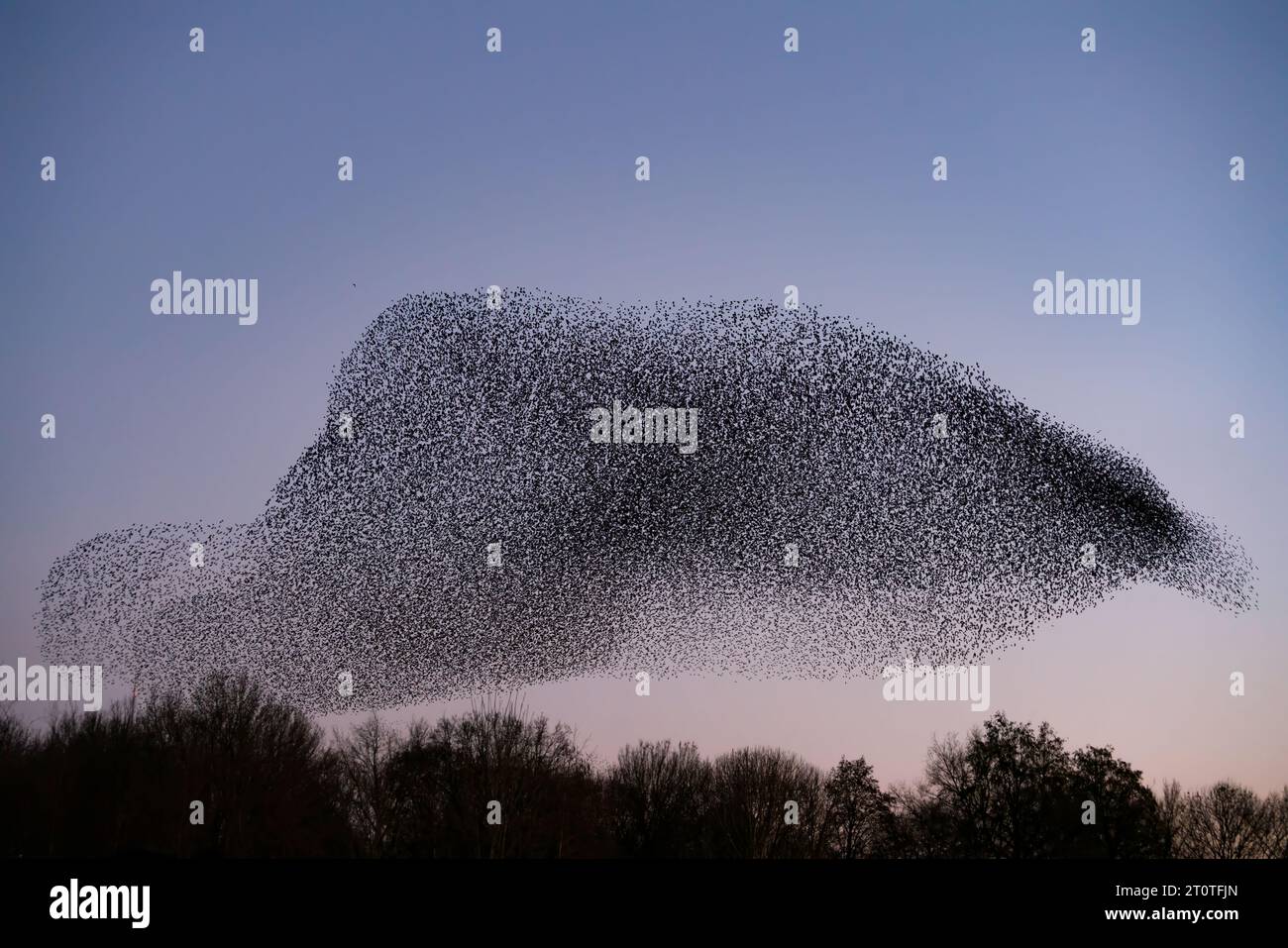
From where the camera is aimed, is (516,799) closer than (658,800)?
Yes

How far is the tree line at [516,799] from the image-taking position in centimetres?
5444

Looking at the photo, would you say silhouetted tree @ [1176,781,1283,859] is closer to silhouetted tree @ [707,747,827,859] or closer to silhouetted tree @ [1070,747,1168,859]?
silhouetted tree @ [1070,747,1168,859]

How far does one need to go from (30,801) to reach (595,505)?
3093 cm

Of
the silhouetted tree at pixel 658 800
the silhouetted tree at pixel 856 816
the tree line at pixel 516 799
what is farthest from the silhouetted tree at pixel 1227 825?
the silhouetted tree at pixel 658 800

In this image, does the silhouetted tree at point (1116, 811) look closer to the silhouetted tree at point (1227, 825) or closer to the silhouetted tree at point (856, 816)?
the silhouetted tree at point (1227, 825)

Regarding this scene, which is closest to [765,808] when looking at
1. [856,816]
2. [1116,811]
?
[856,816]

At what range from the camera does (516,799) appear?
6044cm

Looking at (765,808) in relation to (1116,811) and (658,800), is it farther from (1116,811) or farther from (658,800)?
(1116,811)

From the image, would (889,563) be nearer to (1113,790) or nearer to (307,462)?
(307,462)

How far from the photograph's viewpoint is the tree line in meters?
54.4

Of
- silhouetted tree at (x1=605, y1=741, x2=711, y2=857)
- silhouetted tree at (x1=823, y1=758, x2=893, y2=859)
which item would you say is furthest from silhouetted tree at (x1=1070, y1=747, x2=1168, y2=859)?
silhouetted tree at (x1=605, y1=741, x2=711, y2=857)

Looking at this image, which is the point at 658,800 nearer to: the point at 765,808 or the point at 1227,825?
the point at 765,808

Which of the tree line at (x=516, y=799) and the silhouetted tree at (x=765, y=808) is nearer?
the tree line at (x=516, y=799)
